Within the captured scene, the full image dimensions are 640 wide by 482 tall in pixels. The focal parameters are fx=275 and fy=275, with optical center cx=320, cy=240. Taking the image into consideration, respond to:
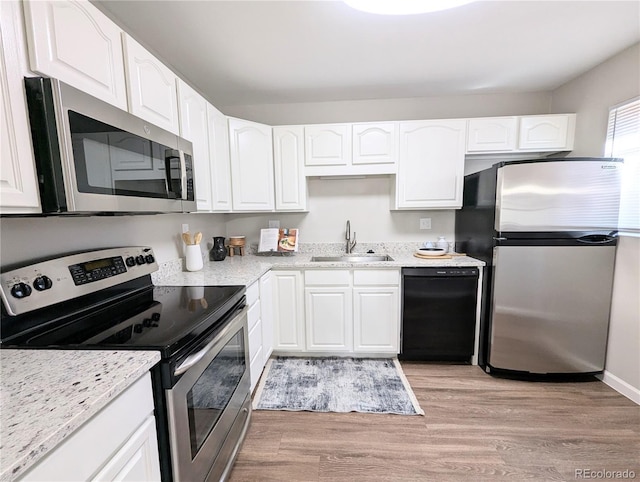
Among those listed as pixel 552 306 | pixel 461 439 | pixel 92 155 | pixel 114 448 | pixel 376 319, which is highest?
pixel 92 155

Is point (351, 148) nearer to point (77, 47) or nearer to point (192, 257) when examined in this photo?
point (192, 257)

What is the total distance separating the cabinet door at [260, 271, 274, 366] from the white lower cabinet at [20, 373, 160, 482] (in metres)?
1.31

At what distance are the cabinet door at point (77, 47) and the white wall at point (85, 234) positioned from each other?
0.59 metres

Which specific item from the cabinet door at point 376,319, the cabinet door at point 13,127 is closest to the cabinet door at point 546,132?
the cabinet door at point 376,319

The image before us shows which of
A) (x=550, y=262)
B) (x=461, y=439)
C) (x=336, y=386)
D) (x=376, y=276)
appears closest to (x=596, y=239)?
(x=550, y=262)

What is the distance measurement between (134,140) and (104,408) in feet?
3.20

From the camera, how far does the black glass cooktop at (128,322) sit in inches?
36.1

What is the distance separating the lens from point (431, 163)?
2.50m

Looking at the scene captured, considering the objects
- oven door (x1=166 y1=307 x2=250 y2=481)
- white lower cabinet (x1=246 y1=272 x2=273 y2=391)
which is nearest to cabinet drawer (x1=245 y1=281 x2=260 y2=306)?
white lower cabinet (x1=246 y1=272 x2=273 y2=391)

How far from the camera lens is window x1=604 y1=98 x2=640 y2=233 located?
1.88m

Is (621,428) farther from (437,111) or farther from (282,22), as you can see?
(282,22)

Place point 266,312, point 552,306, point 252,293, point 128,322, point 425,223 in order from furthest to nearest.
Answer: point 425,223 < point 266,312 < point 552,306 < point 252,293 < point 128,322

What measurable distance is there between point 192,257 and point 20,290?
3.66 ft

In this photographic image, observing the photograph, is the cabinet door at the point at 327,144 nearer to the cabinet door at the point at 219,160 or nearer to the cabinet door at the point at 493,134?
the cabinet door at the point at 219,160
